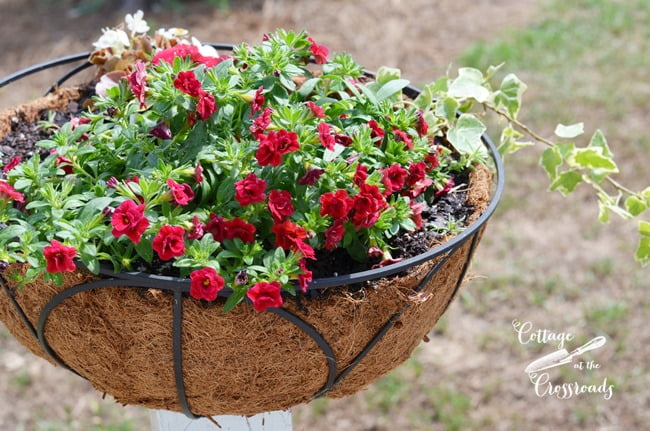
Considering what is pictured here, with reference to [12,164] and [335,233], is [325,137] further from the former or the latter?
[12,164]

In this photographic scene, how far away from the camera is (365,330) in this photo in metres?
1.24

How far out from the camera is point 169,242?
112 cm

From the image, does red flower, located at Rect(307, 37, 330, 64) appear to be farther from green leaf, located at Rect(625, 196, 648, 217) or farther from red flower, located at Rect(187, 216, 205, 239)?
green leaf, located at Rect(625, 196, 648, 217)

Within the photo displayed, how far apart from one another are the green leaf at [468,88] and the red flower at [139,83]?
1.99 ft

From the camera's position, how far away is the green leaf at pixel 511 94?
65.6 inches

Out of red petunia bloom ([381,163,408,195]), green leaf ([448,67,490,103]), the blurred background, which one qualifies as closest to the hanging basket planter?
red petunia bloom ([381,163,408,195])

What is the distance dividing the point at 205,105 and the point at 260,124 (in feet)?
0.29

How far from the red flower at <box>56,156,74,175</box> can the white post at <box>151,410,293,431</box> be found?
0.47m

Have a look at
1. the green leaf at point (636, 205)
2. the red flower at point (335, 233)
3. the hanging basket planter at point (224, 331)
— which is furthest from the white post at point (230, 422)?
the green leaf at point (636, 205)

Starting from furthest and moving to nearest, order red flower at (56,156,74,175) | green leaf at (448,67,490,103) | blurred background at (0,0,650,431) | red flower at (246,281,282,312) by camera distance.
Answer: blurred background at (0,0,650,431), green leaf at (448,67,490,103), red flower at (56,156,74,175), red flower at (246,281,282,312)

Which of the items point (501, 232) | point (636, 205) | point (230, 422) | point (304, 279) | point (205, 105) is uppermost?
point (205, 105)

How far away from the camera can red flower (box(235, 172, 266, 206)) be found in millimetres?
1151

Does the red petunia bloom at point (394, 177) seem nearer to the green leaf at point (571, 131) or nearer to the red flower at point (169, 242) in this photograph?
the red flower at point (169, 242)

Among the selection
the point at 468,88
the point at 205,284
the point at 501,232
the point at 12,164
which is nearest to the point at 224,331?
the point at 205,284
